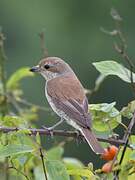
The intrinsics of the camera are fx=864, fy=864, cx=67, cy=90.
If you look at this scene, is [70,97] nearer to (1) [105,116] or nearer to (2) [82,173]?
(1) [105,116]

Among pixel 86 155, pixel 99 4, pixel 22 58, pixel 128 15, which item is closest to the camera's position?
pixel 86 155

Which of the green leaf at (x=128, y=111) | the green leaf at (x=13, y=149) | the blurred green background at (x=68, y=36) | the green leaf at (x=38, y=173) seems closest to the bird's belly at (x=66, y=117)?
the green leaf at (x=38, y=173)

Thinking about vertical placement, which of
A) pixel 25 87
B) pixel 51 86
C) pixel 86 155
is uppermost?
pixel 51 86

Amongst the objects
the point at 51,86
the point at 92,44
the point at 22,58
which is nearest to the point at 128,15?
the point at 92,44

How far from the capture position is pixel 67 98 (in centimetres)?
497

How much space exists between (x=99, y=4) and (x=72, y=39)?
2.63m

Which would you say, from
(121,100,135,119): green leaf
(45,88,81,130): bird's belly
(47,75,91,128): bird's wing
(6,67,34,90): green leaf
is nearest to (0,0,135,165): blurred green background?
(47,75,91,128): bird's wing

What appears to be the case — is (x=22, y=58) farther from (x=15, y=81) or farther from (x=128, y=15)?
(x=15, y=81)

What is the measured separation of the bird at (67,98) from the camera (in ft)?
14.1

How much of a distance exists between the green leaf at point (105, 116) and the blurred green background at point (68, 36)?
10828 millimetres

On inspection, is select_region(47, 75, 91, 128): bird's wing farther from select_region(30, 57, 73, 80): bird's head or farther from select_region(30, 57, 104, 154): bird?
select_region(30, 57, 73, 80): bird's head

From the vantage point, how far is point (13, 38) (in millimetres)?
18781

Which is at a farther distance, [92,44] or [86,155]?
[92,44]

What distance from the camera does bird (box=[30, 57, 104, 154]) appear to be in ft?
14.1
